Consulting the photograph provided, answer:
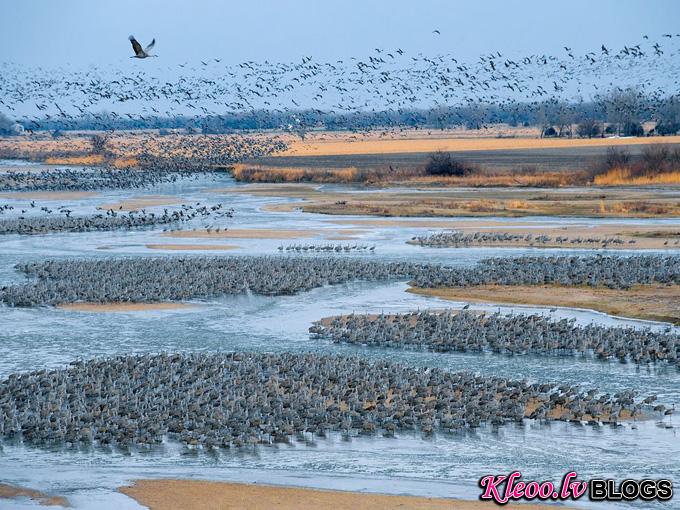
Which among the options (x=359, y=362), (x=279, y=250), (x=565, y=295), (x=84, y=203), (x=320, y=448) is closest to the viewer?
(x=320, y=448)

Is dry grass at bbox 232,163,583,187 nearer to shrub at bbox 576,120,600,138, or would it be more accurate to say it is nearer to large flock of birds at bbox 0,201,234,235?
large flock of birds at bbox 0,201,234,235

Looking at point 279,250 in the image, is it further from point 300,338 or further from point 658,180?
point 658,180

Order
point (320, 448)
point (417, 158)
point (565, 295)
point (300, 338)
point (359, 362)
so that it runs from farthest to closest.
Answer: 1. point (417, 158)
2. point (565, 295)
3. point (300, 338)
4. point (359, 362)
5. point (320, 448)

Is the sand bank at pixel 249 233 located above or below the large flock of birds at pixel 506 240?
above

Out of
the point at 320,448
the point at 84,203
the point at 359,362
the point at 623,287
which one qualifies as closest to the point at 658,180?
the point at 84,203

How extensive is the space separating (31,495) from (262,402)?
4.94m

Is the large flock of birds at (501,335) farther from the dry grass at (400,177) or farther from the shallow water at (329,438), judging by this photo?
the dry grass at (400,177)

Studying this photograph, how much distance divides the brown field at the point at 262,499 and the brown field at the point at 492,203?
40497 millimetres

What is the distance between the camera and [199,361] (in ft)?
74.8

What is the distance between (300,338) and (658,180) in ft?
167

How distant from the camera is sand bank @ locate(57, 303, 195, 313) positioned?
1188 inches

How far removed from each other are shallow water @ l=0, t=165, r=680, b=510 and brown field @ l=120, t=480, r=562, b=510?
31 cm

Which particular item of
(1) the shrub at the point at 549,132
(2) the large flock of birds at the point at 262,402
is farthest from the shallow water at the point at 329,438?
(1) the shrub at the point at 549,132

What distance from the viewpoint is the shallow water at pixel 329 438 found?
16141mm
